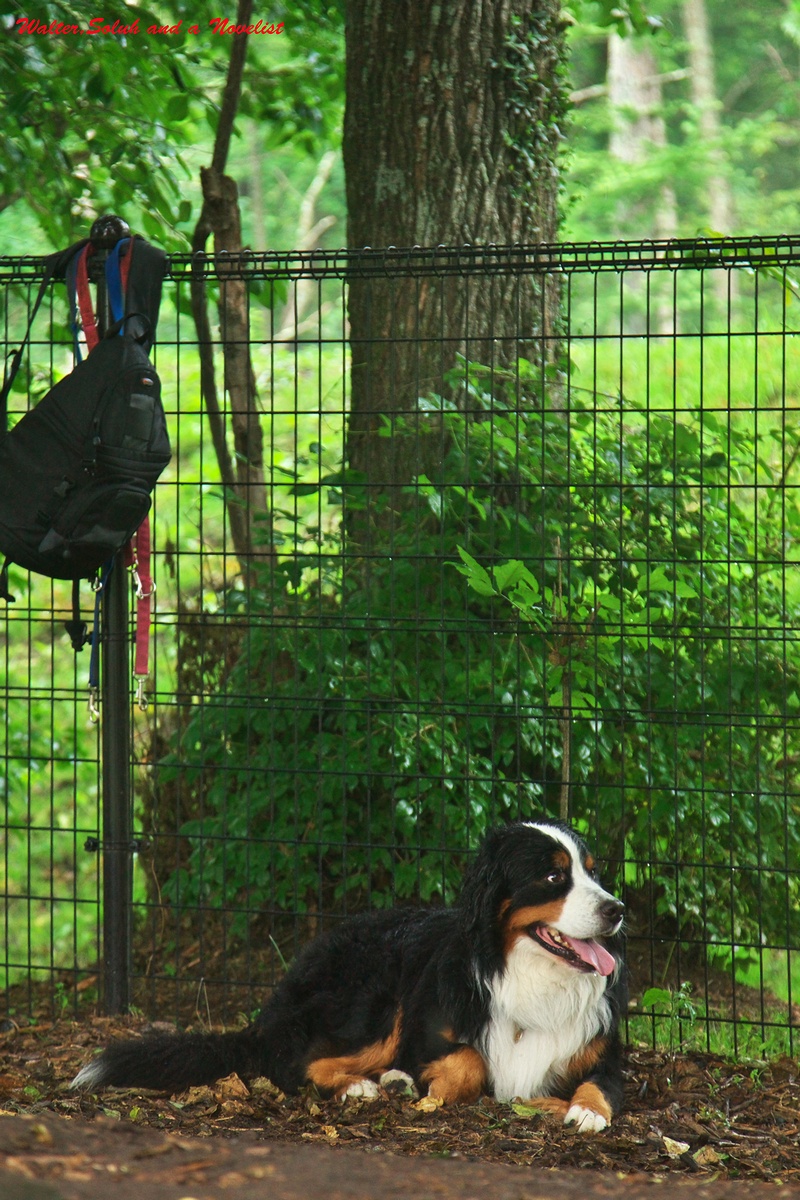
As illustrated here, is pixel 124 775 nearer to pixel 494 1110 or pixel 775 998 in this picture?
pixel 494 1110

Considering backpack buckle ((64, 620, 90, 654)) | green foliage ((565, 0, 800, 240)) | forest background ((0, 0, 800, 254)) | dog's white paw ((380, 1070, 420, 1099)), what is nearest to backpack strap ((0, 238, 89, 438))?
backpack buckle ((64, 620, 90, 654))

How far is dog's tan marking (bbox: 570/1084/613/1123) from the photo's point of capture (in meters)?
3.25

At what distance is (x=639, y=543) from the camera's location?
430 centimetres

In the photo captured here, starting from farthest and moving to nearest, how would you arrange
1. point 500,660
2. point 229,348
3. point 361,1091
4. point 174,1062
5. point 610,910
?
point 229,348, point 500,660, point 174,1062, point 361,1091, point 610,910

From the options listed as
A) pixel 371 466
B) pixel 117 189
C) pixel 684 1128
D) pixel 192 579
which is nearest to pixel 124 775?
pixel 371 466

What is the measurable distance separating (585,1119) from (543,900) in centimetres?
58

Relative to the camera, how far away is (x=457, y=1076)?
340 cm

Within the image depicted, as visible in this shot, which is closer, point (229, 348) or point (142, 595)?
point (142, 595)

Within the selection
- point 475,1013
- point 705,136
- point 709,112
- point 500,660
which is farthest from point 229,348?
point 709,112

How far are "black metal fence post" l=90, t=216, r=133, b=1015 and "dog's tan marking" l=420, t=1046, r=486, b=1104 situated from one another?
4.74 ft

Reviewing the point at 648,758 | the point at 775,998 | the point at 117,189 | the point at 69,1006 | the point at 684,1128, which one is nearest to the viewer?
the point at 684,1128

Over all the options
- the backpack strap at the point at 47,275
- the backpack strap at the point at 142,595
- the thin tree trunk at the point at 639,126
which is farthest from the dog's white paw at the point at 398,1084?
the thin tree trunk at the point at 639,126

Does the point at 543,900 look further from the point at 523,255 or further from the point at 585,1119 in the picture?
the point at 523,255

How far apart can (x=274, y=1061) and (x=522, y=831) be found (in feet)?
3.50
